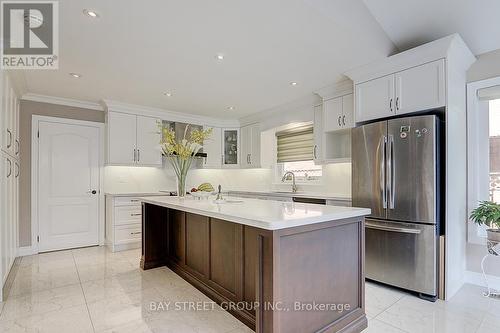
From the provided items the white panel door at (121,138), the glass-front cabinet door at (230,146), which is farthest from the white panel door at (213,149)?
the white panel door at (121,138)

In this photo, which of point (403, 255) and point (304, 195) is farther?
point (304, 195)

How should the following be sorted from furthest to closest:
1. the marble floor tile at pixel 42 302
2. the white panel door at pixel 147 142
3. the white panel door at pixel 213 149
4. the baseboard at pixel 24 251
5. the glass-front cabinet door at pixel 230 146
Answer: the glass-front cabinet door at pixel 230 146
the white panel door at pixel 213 149
the white panel door at pixel 147 142
the baseboard at pixel 24 251
the marble floor tile at pixel 42 302

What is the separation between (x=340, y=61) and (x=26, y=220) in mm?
4959

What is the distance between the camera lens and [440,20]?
262cm

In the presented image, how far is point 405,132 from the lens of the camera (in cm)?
267

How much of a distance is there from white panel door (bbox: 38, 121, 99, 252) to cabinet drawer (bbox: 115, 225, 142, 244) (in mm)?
612

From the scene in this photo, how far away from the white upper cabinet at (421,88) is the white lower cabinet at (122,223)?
13.3 ft

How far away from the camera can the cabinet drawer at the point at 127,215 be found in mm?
4316

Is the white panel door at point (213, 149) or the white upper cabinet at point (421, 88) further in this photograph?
the white panel door at point (213, 149)

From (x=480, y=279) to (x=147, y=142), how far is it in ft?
16.5

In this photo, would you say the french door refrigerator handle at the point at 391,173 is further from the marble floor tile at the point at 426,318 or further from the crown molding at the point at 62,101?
the crown molding at the point at 62,101

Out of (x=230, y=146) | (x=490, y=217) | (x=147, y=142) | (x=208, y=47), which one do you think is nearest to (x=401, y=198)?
(x=490, y=217)

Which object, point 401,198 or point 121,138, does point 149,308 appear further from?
point 121,138

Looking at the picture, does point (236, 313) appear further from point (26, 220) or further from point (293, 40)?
point (26, 220)
